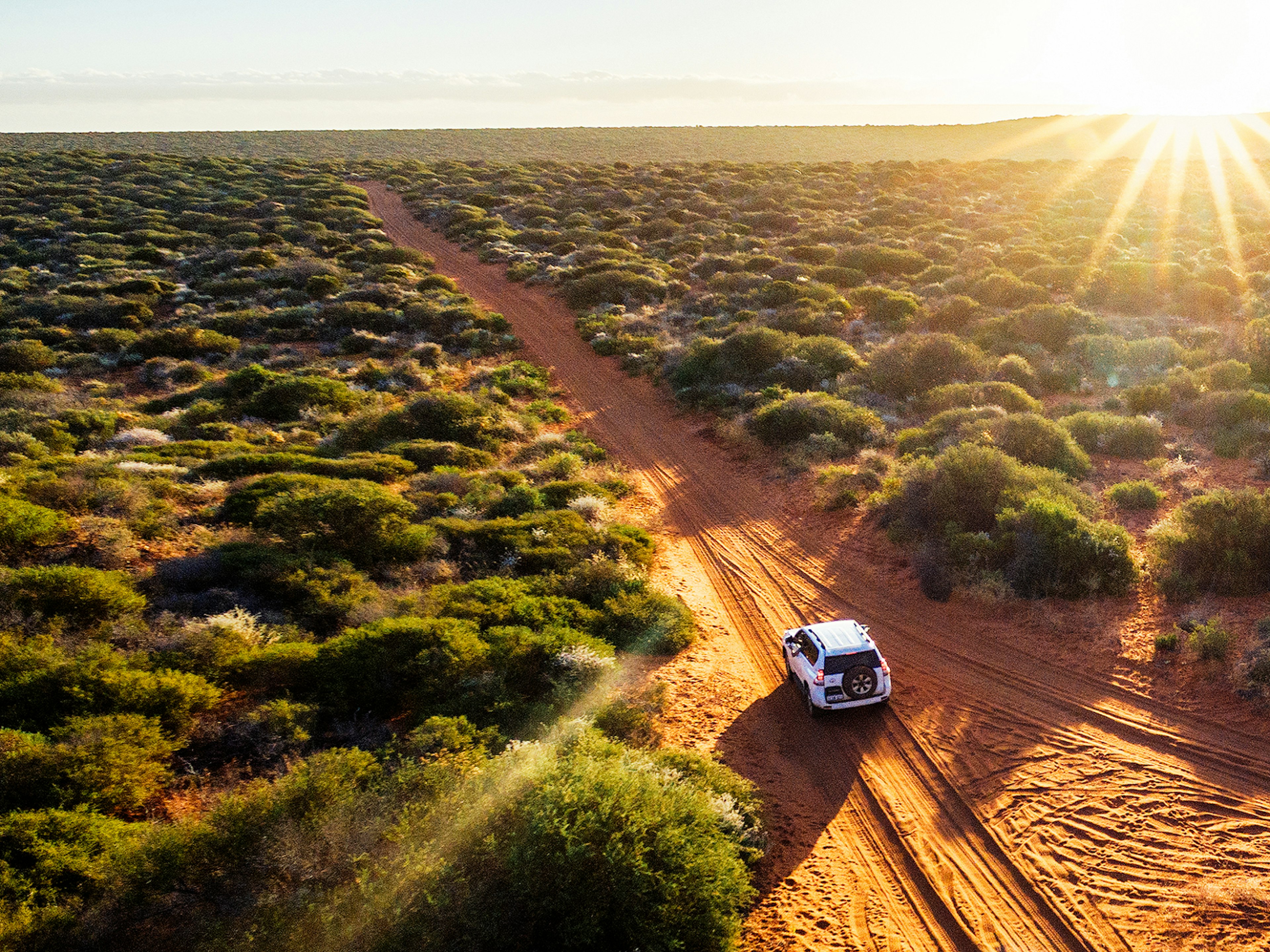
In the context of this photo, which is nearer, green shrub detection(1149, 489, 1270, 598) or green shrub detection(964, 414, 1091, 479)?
green shrub detection(1149, 489, 1270, 598)

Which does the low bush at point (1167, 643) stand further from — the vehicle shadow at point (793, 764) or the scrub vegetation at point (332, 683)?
the scrub vegetation at point (332, 683)

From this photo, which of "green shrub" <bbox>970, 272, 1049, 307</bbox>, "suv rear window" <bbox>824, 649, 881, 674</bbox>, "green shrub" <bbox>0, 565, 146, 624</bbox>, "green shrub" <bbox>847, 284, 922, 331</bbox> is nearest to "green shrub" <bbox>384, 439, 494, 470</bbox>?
"green shrub" <bbox>0, 565, 146, 624</bbox>

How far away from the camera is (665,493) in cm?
1767

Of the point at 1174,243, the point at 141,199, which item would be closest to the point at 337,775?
the point at 1174,243

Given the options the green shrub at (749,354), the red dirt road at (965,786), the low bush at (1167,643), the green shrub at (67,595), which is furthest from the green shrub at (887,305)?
the green shrub at (67,595)

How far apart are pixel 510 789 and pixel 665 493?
1164cm

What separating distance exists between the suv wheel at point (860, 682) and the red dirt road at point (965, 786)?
1.63 feet

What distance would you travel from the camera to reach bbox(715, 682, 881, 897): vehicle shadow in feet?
25.9

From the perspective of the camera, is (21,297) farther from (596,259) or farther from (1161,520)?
(1161,520)

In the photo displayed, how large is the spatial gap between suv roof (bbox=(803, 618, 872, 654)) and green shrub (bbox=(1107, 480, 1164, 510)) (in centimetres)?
817

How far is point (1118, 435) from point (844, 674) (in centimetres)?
1237

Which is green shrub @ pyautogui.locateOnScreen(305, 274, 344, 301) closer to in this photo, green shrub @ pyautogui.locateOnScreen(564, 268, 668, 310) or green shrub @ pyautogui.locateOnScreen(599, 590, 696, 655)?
green shrub @ pyautogui.locateOnScreen(564, 268, 668, 310)

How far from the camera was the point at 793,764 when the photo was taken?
9148mm

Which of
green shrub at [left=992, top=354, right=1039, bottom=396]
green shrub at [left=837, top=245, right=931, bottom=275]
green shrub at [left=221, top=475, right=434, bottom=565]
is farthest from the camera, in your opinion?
green shrub at [left=837, top=245, right=931, bottom=275]
